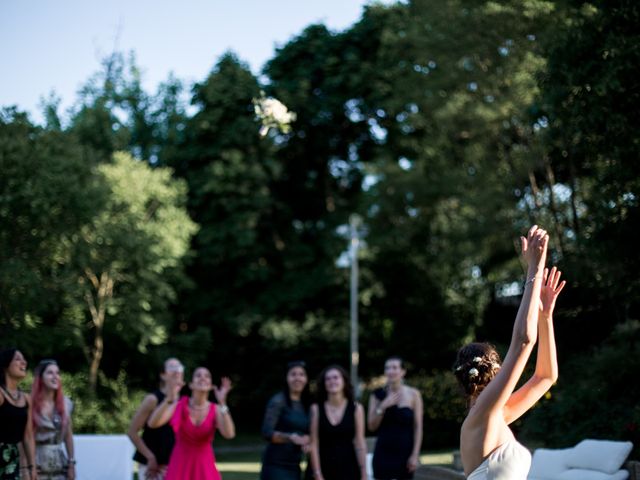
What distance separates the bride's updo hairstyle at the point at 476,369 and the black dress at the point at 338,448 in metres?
5.26

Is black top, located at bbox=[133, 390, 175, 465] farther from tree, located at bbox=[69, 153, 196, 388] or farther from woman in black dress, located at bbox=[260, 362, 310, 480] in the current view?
tree, located at bbox=[69, 153, 196, 388]

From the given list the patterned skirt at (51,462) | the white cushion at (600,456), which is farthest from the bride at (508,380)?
the white cushion at (600,456)

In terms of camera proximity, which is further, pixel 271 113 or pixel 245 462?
pixel 245 462

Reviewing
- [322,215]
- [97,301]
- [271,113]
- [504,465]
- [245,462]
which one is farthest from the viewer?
[322,215]

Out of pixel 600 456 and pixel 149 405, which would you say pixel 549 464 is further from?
pixel 149 405

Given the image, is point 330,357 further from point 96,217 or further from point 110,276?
point 96,217

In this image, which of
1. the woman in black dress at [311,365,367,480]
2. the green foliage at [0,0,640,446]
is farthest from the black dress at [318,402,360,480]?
the green foliage at [0,0,640,446]

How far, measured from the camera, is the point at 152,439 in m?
9.55

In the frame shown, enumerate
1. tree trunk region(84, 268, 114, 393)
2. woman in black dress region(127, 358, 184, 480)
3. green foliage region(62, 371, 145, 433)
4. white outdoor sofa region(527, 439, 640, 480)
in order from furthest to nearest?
tree trunk region(84, 268, 114, 393), green foliage region(62, 371, 145, 433), white outdoor sofa region(527, 439, 640, 480), woman in black dress region(127, 358, 184, 480)

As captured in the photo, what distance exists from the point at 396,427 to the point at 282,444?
145 cm

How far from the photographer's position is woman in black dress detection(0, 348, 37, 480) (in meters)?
8.28

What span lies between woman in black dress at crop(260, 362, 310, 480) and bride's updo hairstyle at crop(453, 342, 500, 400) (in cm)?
530

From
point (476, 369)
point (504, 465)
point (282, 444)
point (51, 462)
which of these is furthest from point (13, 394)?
point (504, 465)

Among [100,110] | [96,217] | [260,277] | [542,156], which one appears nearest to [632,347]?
[542,156]
